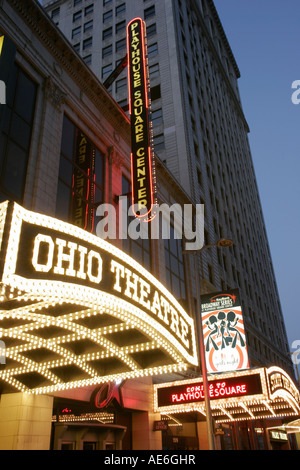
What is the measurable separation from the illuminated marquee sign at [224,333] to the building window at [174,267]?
14.5 feet

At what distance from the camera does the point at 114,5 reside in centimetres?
4872

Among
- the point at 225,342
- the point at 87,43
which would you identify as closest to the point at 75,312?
the point at 225,342

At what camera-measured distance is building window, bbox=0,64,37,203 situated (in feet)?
44.7

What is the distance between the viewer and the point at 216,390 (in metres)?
17.7

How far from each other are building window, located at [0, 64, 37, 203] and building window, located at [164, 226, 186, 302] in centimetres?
1223

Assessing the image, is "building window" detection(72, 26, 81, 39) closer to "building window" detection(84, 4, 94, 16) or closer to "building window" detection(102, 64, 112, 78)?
"building window" detection(84, 4, 94, 16)

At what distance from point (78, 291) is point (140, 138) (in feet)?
43.8

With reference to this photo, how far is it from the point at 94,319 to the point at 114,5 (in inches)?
1928

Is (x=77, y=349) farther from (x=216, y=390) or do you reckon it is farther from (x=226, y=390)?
→ (x=226, y=390)

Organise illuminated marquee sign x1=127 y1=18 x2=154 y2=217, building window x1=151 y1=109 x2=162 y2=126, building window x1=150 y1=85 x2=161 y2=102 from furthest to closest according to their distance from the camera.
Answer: building window x1=150 y1=85 x2=161 y2=102
building window x1=151 y1=109 x2=162 y2=126
illuminated marquee sign x1=127 y1=18 x2=154 y2=217

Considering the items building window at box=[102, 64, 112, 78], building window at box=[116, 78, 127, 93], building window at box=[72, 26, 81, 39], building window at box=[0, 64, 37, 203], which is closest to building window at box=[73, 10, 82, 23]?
building window at box=[72, 26, 81, 39]

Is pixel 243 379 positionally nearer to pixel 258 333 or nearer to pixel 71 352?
pixel 71 352

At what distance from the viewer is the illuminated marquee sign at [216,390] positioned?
17250 millimetres

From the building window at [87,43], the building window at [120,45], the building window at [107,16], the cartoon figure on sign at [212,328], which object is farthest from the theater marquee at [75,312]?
the building window at [107,16]
